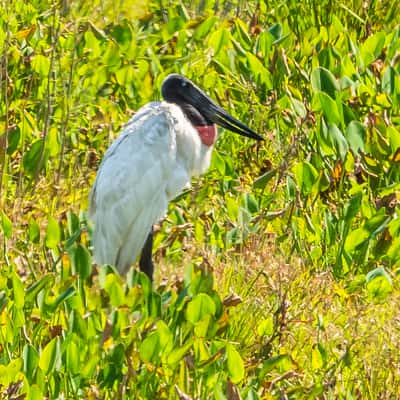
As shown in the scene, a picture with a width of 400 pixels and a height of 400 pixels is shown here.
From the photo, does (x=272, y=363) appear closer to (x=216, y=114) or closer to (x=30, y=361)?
(x=30, y=361)

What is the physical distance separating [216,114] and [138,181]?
2.01ft

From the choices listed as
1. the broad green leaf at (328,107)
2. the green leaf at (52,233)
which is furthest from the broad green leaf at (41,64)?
the green leaf at (52,233)

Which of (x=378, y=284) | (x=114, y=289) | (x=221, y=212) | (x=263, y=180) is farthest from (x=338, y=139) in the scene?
(x=114, y=289)

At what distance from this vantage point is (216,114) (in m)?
6.05

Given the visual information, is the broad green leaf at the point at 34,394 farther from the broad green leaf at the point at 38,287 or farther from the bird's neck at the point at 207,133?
the bird's neck at the point at 207,133

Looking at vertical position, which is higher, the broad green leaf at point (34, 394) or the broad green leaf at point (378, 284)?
the broad green leaf at point (34, 394)

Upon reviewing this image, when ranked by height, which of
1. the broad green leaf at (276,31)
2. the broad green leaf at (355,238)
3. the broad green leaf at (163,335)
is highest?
the broad green leaf at (163,335)

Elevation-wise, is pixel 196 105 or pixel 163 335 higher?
pixel 163 335

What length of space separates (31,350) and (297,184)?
1.89 m

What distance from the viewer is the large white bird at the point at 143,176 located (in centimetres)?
543

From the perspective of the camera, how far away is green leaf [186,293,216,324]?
13.7 ft

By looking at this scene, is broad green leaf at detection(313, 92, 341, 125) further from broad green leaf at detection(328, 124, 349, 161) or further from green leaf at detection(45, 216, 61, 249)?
green leaf at detection(45, 216, 61, 249)

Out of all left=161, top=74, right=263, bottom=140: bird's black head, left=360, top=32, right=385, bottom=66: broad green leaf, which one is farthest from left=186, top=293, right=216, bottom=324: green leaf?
left=360, top=32, right=385, bottom=66: broad green leaf

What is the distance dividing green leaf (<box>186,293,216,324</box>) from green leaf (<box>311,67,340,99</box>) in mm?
1897
